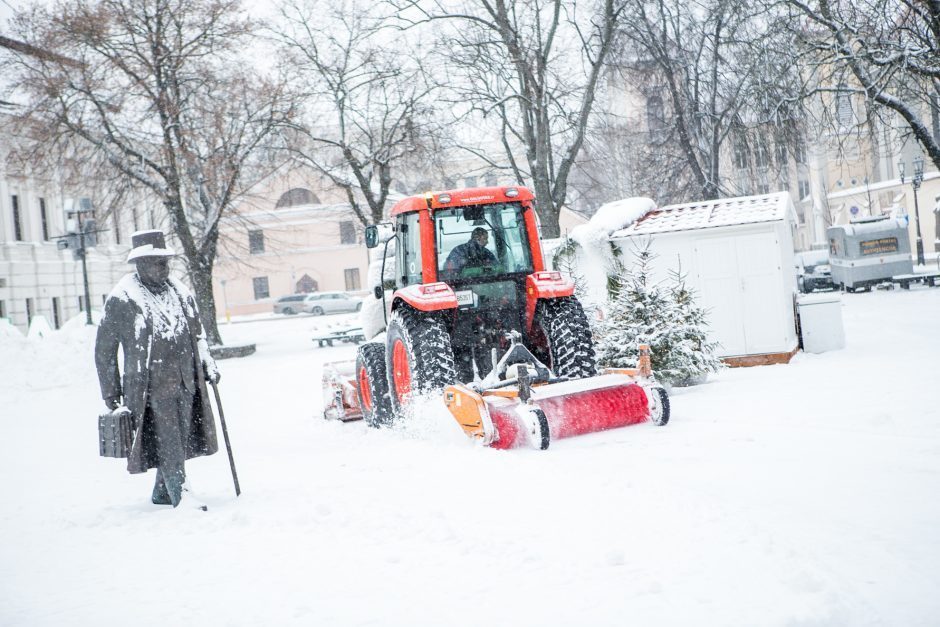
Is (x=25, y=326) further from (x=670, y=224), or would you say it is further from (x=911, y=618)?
(x=911, y=618)

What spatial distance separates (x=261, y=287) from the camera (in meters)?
63.6

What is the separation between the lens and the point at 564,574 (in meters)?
4.27

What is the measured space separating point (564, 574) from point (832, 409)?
5.26 meters

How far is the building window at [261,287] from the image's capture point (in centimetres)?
6325

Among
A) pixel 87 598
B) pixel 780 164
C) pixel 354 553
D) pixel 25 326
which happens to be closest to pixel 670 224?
pixel 780 164

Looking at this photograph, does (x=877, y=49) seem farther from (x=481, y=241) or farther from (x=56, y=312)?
(x=56, y=312)

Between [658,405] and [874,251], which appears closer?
[658,405]

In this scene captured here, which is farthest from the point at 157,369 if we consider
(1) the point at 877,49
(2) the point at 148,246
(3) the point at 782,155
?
(3) the point at 782,155

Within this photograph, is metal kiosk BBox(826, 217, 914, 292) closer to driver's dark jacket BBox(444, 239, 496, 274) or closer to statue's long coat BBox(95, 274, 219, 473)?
driver's dark jacket BBox(444, 239, 496, 274)

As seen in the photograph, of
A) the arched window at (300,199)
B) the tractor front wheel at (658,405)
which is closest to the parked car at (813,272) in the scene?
the tractor front wheel at (658,405)

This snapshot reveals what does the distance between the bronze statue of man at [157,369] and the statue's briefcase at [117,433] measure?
0.06 metres

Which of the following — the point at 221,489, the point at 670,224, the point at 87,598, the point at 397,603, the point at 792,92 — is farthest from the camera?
the point at 792,92

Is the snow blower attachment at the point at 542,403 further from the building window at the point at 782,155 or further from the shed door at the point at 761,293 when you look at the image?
the building window at the point at 782,155

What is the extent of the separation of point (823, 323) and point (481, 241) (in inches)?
295
